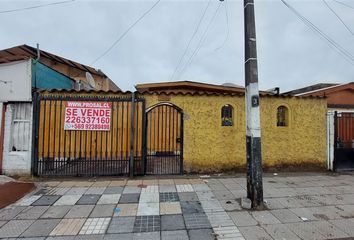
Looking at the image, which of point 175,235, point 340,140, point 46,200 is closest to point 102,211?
point 46,200

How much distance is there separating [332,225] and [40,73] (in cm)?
855

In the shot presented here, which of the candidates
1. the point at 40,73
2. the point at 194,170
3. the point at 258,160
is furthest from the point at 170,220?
the point at 40,73

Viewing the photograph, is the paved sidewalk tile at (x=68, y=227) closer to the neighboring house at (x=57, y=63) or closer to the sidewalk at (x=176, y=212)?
the sidewalk at (x=176, y=212)

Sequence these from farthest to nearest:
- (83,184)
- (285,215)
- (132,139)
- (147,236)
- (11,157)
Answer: (132,139) → (11,157) → (83,184) → (285,215) → (147,236)

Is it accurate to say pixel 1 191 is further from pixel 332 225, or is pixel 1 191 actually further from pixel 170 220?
pixel 332 225

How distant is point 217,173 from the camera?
7.51 metres

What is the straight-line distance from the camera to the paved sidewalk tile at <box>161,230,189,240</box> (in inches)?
144

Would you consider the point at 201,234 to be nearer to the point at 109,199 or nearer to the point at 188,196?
the point at 188,196

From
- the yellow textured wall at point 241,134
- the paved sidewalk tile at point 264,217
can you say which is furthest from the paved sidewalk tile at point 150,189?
the paved sidewalk tile at point 264,217

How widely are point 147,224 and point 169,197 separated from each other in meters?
1.38

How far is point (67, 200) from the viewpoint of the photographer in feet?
17.1

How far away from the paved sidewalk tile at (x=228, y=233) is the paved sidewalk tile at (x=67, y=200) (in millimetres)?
3095

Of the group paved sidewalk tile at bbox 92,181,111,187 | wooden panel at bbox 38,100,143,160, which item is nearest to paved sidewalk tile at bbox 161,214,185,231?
paved sidewalk tile at bbox 92,181,111,187

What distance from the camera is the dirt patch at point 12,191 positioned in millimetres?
5114
